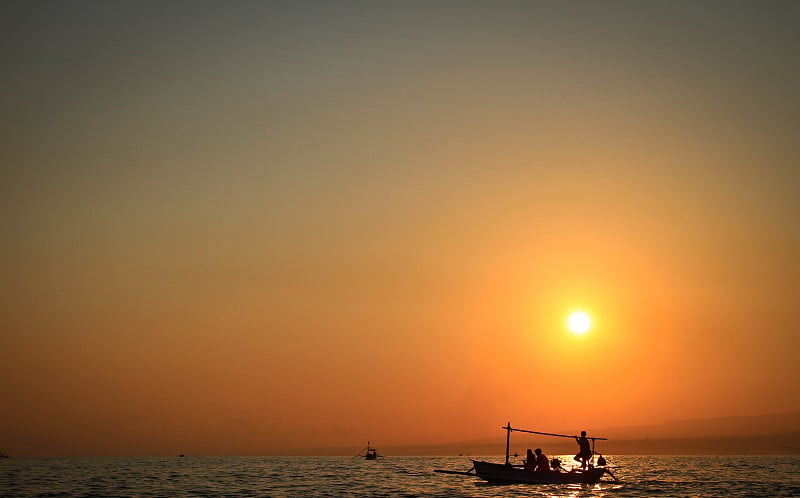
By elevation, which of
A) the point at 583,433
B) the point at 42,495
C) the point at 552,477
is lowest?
the point at 42,495

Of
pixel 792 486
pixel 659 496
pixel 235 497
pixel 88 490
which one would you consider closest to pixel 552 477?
pixel 659 496

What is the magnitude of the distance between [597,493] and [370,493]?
71.8 ft

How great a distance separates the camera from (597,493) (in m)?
65.6

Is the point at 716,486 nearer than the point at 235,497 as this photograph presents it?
No

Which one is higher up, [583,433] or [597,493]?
[583,433]

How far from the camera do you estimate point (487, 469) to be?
70312 millimetres

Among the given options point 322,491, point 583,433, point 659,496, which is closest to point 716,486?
point 659,496

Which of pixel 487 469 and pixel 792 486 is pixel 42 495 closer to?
pixel 487 469

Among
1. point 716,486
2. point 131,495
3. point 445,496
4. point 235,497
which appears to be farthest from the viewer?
point 716,486

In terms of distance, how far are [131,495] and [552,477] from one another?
43.3 m

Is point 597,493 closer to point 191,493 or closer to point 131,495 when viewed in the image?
point 191,493

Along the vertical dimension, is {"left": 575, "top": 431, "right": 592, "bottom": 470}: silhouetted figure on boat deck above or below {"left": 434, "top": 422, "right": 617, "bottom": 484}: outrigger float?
above

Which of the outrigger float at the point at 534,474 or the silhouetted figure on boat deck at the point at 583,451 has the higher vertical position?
the silhouetted figure on boat deck at the point at 583,451

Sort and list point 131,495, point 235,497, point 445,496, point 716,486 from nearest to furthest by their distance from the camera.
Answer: point 445,496 < point 235,497 < point 131,495 < point 716,486
